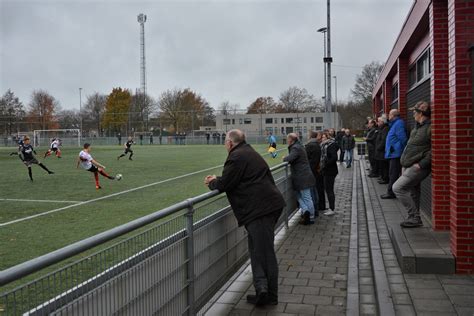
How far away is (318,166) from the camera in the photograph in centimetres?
1025

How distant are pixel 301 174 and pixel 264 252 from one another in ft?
14.6

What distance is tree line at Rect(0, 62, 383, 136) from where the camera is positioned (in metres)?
80.8

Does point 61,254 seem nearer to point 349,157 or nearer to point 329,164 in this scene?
point 329,164

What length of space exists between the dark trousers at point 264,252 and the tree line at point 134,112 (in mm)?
72332

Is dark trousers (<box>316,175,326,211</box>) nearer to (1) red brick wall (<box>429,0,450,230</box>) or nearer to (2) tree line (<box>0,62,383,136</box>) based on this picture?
(1) red brick wall (<box>429,0,450,230</box>)

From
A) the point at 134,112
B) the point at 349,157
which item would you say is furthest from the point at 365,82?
the point at 349,157

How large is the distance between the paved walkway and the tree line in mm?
69320

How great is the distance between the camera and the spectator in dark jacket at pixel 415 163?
6.68 metres

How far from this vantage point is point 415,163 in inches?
265

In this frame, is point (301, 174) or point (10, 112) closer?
point (301, 174)

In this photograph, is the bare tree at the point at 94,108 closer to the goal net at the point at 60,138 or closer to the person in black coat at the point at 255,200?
the goal net at the point at 60,138

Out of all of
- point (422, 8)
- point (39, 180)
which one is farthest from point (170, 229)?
point (39, 180)

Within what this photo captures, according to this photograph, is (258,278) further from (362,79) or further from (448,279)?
(362,79)

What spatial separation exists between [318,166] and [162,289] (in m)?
6.91
